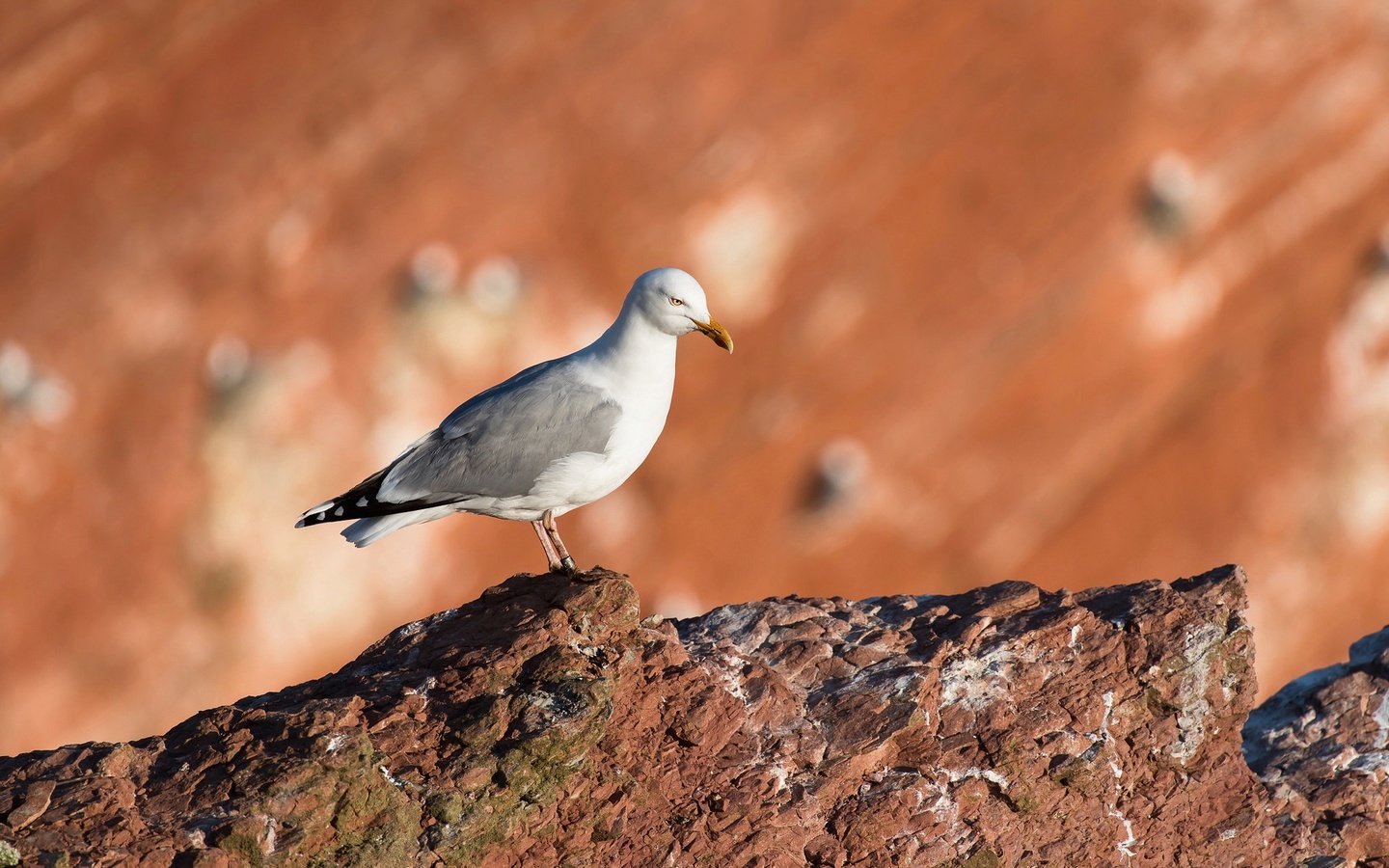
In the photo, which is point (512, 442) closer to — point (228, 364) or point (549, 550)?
point (549, 550)

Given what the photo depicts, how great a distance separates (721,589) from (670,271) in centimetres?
2122

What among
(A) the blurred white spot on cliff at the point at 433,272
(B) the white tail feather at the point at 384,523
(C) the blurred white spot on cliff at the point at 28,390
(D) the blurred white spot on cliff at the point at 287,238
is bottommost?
(B) the white tail feather at the point at 384,523

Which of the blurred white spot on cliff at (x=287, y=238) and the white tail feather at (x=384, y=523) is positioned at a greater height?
the blurred white spot on cliff at (x=287, y=238)

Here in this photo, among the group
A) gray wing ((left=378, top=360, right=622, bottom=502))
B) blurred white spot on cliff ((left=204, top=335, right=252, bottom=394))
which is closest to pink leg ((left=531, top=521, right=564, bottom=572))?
gray wing ((left=378, top=360, right=622, bottom=502))

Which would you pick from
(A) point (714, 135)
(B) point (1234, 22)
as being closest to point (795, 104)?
(A) point (714, 135)

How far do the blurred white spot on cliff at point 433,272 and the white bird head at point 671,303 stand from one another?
20.5 m

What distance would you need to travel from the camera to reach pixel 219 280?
2867 cm

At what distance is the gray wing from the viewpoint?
883 cm

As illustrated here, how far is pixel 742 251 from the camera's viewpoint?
30.0 meters

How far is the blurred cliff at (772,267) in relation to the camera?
2856cm

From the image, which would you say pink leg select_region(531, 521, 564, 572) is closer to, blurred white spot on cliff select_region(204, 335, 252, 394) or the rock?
the rock

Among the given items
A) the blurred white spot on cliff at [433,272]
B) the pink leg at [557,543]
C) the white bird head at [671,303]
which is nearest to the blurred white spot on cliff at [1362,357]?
the blurred white spot on cliff at [433,272]

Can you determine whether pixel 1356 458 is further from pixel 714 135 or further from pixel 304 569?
pixel 304 569

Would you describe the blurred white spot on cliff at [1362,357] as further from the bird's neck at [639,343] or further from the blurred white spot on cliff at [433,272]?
the bird's neck at [639,343]
